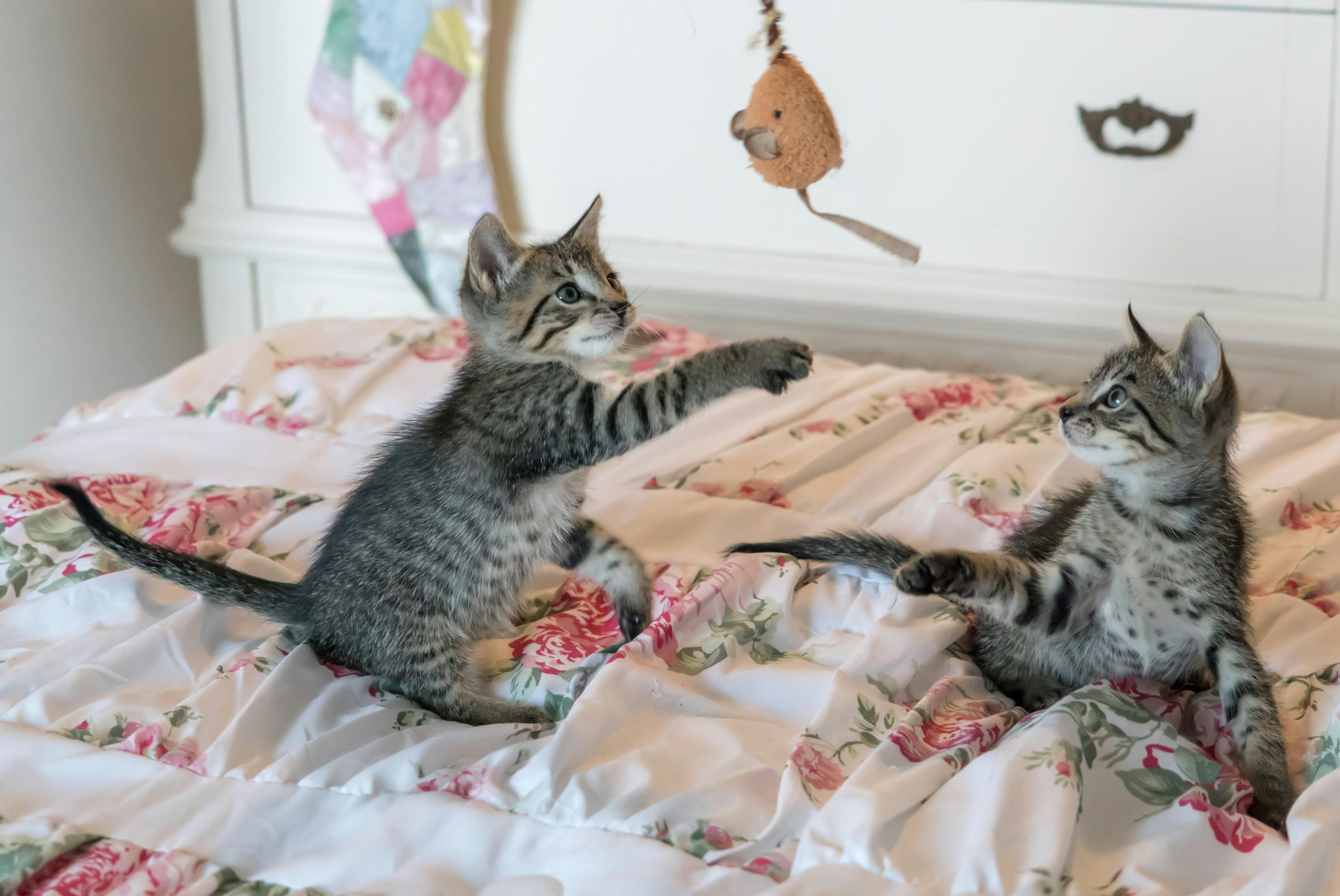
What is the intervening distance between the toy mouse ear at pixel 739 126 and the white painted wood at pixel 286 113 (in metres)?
1.47

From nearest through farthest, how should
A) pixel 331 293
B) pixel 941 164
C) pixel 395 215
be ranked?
pixel 941 164 → pixel 395 215 → pixel 331 293

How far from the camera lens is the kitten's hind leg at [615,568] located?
1220 millimetres

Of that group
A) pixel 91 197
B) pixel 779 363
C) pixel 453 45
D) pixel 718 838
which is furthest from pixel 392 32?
pixel 718 838

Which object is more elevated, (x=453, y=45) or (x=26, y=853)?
(x=453, y=45)

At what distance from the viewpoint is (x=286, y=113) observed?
2457 mm

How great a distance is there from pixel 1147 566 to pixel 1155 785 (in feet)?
0.66

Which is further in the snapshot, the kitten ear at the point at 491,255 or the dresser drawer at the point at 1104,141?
the dresser drawer at the point at 1104,141

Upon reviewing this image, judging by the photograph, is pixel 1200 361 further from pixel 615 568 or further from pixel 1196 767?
pixel 615 568

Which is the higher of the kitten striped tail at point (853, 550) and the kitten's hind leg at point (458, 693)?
the kitten striped tail at point (853, 550)

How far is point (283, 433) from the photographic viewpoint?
1621 mm

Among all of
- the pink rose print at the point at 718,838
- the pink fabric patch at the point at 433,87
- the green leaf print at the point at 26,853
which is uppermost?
the pink fabric patch at the point at 433,87

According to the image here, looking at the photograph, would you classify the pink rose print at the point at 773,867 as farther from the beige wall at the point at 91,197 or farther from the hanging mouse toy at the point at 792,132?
the beige wall at the point at 91,197

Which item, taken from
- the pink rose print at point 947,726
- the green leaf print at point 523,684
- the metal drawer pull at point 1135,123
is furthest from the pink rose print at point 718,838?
the metal drawer pull at point 1135,123

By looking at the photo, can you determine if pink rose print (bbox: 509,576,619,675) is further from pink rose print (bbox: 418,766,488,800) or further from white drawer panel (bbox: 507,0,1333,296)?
white drawer panel (bbox: 507,0,1333,296)
